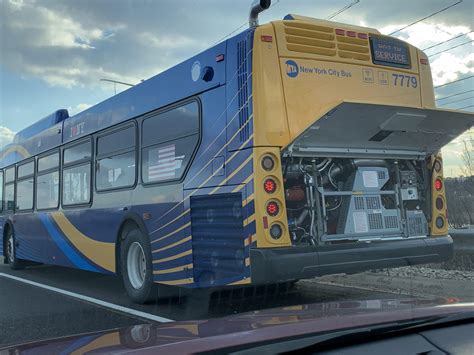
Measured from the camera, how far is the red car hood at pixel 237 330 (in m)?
2.00

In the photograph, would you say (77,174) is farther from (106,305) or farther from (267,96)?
(267,96)

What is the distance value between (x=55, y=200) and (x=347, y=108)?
680cm

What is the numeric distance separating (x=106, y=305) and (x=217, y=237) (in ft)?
8.35

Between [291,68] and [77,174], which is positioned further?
[77,174]

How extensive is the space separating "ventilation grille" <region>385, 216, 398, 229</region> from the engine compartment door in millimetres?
784

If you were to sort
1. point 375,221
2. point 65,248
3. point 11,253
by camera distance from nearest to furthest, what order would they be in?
point 375,221, point 65,248, point 11,253

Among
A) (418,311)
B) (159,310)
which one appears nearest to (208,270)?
(159,310)

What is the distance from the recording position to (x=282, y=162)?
5.63 meters

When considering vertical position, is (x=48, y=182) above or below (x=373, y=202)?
above

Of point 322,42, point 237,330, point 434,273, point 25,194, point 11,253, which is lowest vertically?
point 434,273

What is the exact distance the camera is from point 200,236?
607 centimetres

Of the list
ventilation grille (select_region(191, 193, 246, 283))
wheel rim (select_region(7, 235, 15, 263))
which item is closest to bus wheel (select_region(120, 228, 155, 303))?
ventilation grille (select_region(191, 193, 246, 283))

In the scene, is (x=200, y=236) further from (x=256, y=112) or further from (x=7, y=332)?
(x=7, y=332)

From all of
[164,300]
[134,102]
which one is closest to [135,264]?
[164,300]
